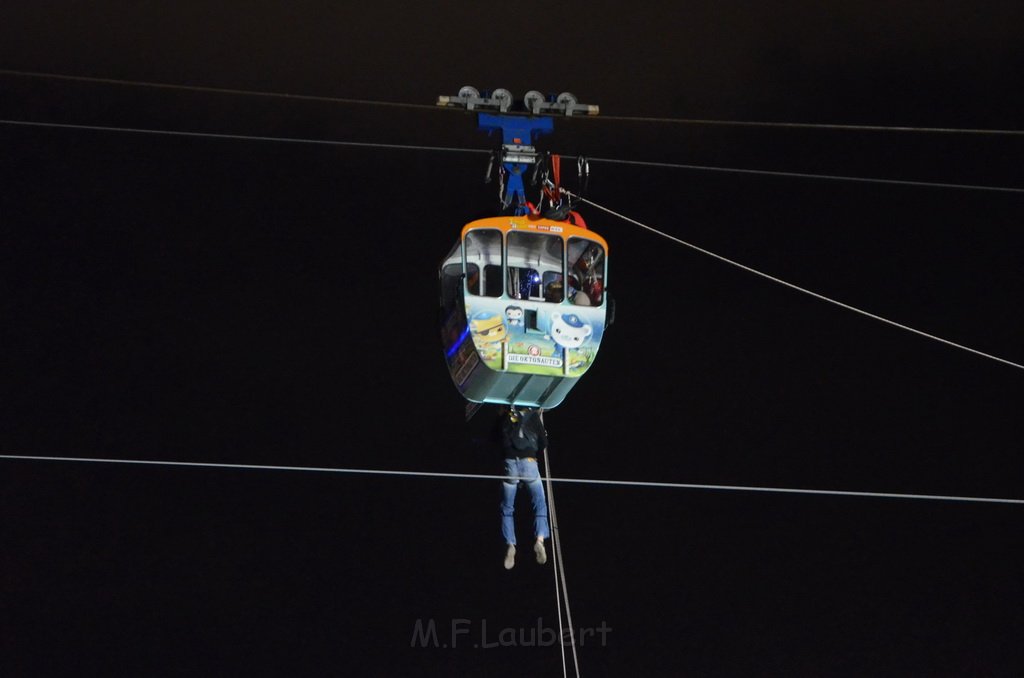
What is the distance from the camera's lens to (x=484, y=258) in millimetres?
12398

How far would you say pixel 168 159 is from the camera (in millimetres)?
18344

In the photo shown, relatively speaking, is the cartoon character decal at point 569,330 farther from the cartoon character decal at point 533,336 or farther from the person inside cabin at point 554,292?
the person inside cabin at point 554,292

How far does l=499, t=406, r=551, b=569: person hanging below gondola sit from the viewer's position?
41.3 feet

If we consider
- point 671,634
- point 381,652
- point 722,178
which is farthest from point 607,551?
Answer: point 722,178

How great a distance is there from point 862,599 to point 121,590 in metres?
8.23

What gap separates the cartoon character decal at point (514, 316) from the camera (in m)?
11.7

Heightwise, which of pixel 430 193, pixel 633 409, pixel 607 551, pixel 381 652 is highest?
pixel 430 193

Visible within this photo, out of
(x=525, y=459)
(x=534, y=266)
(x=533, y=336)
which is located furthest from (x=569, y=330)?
(x=525, y=459)

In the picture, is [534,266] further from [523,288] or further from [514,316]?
[514,316]

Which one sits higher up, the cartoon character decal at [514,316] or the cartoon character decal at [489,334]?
the cartoon character decal at [514,316]

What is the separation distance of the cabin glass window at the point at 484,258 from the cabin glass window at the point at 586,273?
0.52m

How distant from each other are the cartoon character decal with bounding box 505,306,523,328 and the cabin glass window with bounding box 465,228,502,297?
0.27m

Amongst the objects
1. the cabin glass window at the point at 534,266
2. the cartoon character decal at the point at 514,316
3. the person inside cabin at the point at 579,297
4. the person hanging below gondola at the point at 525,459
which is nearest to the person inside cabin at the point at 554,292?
the cabin glass window at the point at 534,266

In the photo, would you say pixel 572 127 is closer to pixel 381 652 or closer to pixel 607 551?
pixel 607 551
